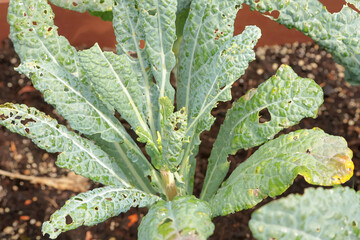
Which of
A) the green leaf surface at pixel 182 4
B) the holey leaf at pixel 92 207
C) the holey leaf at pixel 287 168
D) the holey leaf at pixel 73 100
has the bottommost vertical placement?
the holey leaf at pixel 92 207

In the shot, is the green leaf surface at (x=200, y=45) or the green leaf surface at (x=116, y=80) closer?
the green leaf surface at (x=116, y=80)

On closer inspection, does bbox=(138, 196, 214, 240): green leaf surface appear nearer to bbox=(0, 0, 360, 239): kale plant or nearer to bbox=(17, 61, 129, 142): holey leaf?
bbox=(0, 0, 360, 239): kale plant

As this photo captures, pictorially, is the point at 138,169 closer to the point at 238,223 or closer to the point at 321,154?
the point at 238,223

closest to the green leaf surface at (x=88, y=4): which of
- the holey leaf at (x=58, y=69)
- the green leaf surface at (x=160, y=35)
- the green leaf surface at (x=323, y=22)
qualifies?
the holey leaf at (x=58, y=69)

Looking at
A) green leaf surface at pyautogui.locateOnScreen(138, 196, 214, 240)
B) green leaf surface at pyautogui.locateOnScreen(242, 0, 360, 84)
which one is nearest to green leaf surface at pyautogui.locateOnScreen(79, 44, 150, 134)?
green leaf surface at pyautogui.locateOnScreen(138, 196, 214, 240)

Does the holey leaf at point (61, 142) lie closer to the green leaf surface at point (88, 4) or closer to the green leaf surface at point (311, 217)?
the green leaf surface at point (88, 4)

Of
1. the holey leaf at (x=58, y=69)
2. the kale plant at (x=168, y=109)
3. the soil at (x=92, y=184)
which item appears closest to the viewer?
the kale plant at (x=168, y=109)
